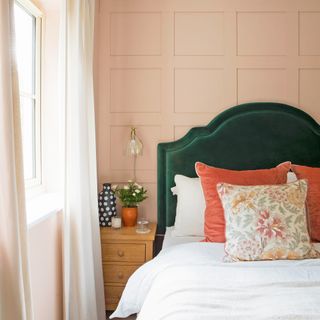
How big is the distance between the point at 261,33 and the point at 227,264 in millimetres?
1940

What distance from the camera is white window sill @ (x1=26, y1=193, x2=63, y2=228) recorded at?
1668 millimetres

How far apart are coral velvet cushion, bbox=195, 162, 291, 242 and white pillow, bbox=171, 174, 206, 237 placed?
19 cm

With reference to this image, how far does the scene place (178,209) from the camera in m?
2.56

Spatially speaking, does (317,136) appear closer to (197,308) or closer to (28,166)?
(197,308)

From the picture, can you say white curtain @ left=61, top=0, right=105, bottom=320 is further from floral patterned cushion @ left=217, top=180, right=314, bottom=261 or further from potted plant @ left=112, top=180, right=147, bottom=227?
floral patterned cushion @ left=217, top=180, right=314, bottom=261

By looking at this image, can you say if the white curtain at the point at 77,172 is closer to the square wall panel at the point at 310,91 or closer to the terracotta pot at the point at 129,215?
the terracotta pot at the point at 129,215

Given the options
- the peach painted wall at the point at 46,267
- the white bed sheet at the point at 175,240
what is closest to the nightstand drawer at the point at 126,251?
the white bed sheet at the point at 175,240

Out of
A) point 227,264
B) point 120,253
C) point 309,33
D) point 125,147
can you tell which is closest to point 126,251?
point 120,253

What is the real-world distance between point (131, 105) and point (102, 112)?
24 cm

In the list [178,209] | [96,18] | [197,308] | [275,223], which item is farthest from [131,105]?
[197,308]

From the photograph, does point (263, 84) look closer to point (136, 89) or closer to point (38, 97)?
point (136, 89)

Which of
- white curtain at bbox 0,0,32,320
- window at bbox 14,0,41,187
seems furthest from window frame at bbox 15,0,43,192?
white curtain at bbox 0,0,32,320

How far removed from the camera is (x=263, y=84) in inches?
111

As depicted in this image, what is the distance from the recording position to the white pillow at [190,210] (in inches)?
96.0
